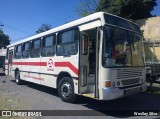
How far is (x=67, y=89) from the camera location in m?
9.26

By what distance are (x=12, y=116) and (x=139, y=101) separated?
5.38 m

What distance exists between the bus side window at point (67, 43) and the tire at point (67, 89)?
114cm

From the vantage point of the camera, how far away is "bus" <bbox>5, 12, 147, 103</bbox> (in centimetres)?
746

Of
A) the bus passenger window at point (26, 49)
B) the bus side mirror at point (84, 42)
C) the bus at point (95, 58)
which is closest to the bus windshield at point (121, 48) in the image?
the bus at point (95, 58)

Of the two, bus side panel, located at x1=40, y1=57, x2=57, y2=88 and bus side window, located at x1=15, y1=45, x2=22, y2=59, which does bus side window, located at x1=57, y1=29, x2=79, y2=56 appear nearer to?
bus side panel, located at x1=40, y1=57, x2=57, y2=88

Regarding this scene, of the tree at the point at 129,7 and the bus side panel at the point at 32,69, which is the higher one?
the tree at the point at 129,7

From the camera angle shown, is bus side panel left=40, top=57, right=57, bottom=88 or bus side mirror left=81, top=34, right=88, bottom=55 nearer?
bus side mirror left=81, top=34, right=88, bottom=55

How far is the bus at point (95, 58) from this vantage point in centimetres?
746

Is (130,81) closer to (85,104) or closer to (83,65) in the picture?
(83,65)

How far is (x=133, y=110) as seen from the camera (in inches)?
320

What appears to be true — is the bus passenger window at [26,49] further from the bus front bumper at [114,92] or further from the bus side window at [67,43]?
the bus front bumper at [114,92]

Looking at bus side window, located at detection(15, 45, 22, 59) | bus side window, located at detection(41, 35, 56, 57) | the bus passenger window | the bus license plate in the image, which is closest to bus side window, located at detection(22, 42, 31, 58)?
the bus passenger window

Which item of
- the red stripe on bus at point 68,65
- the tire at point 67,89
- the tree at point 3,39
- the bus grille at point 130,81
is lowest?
the tire at point 67,89

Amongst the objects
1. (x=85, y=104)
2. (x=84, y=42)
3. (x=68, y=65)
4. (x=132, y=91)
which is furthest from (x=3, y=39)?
(x=132, y=91)
